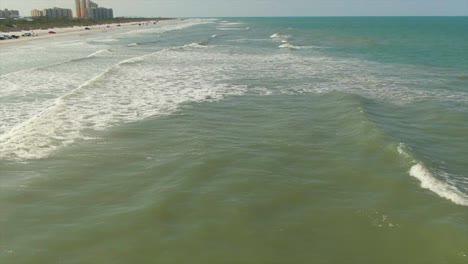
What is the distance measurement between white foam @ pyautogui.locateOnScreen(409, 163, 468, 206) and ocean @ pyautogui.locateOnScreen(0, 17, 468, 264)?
0.04 meters

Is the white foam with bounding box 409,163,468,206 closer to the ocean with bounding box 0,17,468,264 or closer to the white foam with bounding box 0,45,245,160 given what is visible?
the ocean with bounding box 0,17,468,264

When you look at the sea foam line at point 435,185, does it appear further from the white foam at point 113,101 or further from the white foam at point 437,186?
the white foam at point 113,101

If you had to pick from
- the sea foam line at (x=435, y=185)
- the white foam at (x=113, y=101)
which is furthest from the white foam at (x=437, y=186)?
the white foam at (x=113, y=101)

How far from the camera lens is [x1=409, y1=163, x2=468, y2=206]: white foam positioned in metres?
9.73

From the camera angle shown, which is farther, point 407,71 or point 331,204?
point 407,71

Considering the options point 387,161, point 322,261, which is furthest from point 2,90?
point 322,261

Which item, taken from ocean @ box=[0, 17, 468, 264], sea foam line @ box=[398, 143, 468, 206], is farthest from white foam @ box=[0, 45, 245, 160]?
sea foam line @ box=[398, 143, 468, 206]

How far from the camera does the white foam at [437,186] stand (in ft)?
31.9

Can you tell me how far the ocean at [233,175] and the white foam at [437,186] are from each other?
44mm

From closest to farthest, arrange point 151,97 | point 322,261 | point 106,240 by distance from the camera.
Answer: point 322,261 < point 106,240 < point 151,97

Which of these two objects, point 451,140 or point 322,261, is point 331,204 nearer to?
point 322,261

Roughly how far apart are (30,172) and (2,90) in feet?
44.7

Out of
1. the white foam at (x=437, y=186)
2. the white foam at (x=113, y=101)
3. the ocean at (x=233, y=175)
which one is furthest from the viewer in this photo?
the white foam at (x=113, y=101)

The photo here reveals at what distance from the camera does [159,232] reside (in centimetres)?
838
